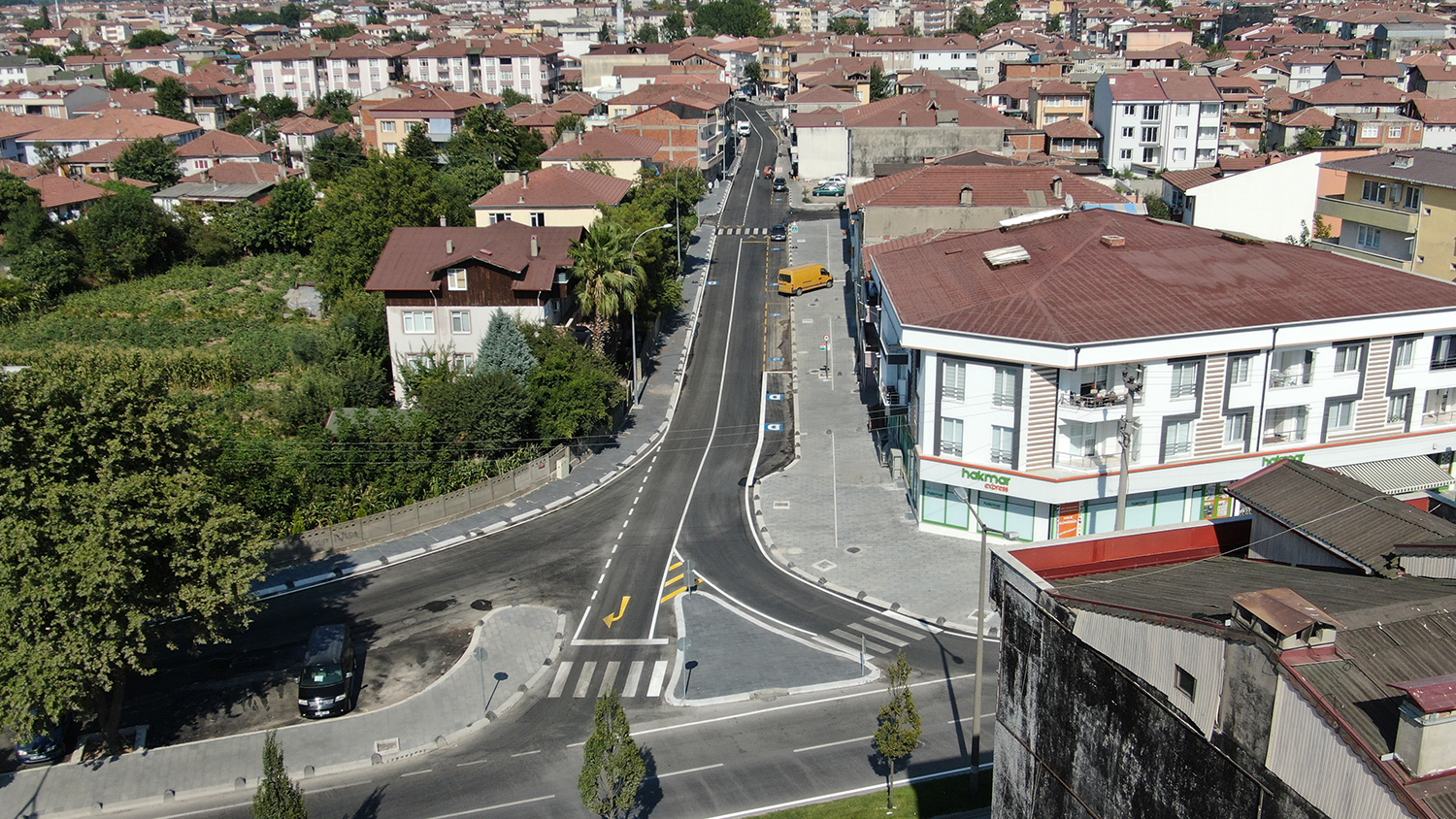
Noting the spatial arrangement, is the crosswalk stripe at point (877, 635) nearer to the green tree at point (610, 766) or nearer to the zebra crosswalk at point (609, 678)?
the zebra crosswalk at point (609, 678)

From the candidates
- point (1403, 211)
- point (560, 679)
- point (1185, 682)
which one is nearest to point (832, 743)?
point (560, 679)

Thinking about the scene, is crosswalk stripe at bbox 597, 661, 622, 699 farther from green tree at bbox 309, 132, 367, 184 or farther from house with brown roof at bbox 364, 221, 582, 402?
green tree at bbox 309, 132, 367, 184

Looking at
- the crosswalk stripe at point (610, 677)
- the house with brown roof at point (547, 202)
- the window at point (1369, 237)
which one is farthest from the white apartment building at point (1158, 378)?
the house with brown roof at point (547, 202)

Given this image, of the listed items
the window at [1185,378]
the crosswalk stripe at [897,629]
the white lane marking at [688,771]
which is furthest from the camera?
the window at [1185,378]

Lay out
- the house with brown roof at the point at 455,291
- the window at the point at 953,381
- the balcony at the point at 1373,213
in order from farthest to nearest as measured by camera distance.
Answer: the balcony at the point at 1373,213 < the house with brown roof at the point at 455,291 < the window at the point at 953,381

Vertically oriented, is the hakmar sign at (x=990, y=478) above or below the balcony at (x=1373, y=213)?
below
